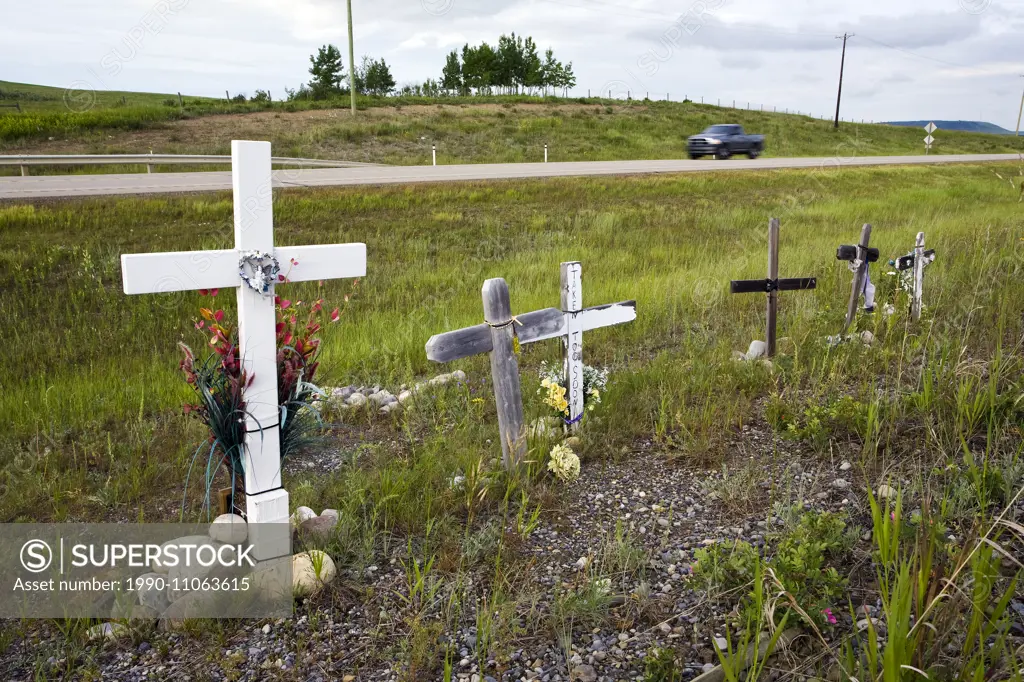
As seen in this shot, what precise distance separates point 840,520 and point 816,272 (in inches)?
257

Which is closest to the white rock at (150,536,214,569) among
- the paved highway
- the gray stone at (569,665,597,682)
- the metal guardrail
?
the gray stone at (569,665,597,682)

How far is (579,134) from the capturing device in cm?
3122

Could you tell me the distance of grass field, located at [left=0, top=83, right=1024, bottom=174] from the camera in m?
22.5

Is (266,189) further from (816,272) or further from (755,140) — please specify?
(755,140)

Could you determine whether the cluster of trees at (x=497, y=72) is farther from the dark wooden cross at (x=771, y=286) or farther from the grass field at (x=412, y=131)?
the dark wooden cross at (x=771, y=286)

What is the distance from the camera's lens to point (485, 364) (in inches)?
254

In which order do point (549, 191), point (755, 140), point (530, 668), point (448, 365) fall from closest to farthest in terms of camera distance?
1. point (530, 668)
2. point (448, 365)
3. point (549, 191)
4. point (755, 140)

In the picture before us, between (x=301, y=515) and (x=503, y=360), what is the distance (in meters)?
1.38

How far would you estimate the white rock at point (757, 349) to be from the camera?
597cm

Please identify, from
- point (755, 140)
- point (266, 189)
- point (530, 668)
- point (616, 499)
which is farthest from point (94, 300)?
point (755, 140)

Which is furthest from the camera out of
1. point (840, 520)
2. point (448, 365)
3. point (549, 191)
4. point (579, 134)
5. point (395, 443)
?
point (579, 134)

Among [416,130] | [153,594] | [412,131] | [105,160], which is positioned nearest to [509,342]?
[153,594]

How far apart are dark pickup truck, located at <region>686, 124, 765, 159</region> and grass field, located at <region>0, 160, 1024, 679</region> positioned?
44.3 feet

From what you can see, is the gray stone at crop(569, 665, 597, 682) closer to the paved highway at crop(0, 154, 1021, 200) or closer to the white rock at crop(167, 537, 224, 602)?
the white rock at crop(167, 537, 224, 602)
